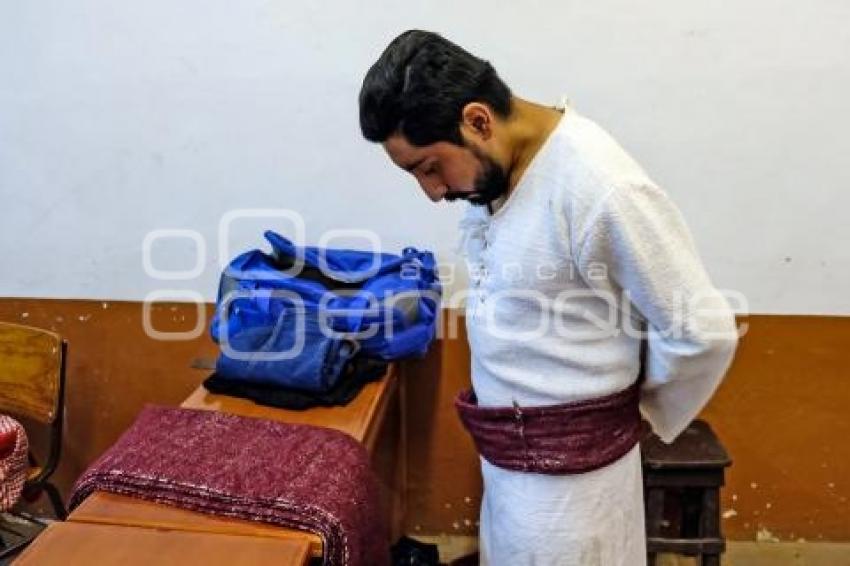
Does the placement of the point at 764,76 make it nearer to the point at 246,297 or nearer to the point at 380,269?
the point at 380,269

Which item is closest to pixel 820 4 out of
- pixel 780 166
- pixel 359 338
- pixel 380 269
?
pixel 780 166

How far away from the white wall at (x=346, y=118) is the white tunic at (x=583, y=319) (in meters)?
0.69

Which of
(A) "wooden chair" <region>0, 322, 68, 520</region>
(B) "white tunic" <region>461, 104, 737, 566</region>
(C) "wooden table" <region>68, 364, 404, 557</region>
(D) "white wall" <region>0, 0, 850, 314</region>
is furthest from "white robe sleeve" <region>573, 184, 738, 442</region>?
(A) "wooden chair" <region>0, 322, 68, 520</region>

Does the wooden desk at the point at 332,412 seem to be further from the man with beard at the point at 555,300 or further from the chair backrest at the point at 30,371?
the chair backrest at the point at 30,371

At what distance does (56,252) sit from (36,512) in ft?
2.51

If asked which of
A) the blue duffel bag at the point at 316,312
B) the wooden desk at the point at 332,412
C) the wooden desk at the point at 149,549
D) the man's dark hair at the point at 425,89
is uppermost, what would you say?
the man's dark hair at the point at 425,89

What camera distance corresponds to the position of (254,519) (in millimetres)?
1143

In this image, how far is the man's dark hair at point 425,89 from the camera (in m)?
1.00

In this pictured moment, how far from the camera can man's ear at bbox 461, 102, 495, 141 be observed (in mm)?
1021

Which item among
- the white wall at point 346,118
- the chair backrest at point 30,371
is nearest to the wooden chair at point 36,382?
the chair backrest at point 30,371

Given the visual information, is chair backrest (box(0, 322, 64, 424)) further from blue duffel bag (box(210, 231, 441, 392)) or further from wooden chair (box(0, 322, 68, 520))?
blue duffel bag (box(210, 231, 441, 392))

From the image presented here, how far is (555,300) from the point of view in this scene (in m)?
1.08

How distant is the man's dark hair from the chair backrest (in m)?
1.15

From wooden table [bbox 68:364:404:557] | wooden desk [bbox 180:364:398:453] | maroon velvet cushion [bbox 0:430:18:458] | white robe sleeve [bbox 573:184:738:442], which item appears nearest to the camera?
white robe sleeve [bbox 573:184:738:442]
